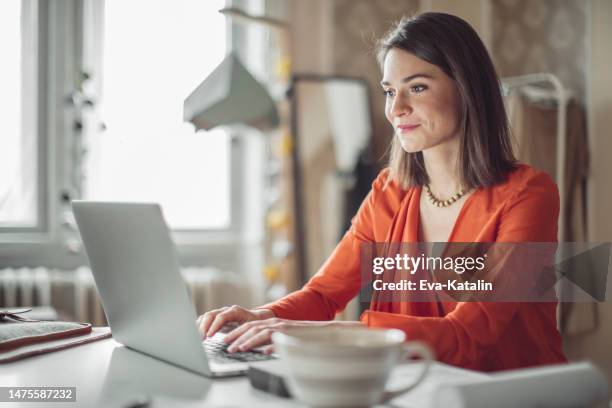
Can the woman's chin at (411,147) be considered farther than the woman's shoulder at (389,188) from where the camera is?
No

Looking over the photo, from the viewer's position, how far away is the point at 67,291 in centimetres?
290

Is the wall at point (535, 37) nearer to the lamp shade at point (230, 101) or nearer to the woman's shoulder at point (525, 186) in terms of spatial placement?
the lamp shade at point (230, 101)

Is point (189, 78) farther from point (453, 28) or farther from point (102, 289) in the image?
point (102, 289)

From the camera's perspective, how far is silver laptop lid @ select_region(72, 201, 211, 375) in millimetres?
900

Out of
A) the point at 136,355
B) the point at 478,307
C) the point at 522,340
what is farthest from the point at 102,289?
the point at 522,340

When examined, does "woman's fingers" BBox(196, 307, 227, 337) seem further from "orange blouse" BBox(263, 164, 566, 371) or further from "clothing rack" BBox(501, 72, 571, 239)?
"clothing rack" BBox(501, 72, 571, 239)

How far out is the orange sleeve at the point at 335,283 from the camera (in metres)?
1.51

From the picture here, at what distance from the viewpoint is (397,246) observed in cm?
160

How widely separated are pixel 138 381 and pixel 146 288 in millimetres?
135

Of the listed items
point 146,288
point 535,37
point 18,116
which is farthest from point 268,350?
point 535,37

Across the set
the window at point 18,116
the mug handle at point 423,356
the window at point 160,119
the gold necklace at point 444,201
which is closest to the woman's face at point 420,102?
the gold necklace at point 444,201

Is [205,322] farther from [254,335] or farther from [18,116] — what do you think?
[18,116]

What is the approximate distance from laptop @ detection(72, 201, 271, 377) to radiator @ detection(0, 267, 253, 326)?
167cm

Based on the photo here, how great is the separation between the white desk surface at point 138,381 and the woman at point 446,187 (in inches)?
12.2
